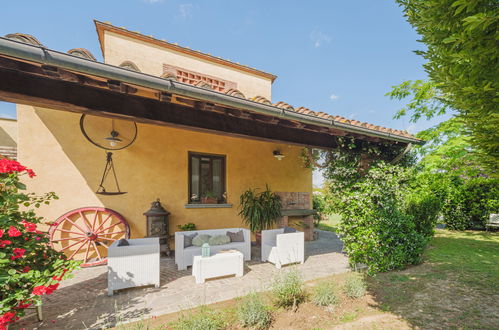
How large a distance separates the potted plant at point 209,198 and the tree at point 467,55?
5437 mm

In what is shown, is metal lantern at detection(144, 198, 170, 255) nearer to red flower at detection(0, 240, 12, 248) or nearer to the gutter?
red flower at detection(0, 240, 12, 248)

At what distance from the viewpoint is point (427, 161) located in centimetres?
847

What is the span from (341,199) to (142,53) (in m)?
7.21

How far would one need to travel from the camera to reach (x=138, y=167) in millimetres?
5594

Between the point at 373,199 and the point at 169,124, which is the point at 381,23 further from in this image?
the point at 169,124

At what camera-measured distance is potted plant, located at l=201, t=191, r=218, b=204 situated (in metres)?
6.35

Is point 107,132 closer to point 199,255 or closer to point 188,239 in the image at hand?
point 188,239

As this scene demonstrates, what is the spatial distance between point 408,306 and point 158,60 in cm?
851

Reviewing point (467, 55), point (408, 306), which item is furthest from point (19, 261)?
point (408, 306)

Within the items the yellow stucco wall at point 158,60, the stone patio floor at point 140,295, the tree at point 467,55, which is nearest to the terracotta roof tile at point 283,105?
the tree at point 467,55

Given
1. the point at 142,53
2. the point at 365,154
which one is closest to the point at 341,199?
the point at 365,154

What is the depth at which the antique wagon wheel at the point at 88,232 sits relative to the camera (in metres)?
4.86

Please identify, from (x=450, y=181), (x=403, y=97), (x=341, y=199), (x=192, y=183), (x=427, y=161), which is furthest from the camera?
(x=403, y=97)

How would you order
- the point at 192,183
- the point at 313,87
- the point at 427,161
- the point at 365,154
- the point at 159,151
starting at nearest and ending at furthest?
1. the point at 365,154
2. the point at 159,151
3. the point at 192,183
4. the point at 427,161
5. the point at 313,87
